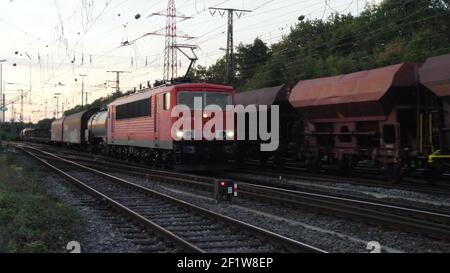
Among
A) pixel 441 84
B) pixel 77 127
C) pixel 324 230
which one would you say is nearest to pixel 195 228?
pixel 324 230

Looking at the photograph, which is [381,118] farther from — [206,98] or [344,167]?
[206,98]

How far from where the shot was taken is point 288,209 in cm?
1212

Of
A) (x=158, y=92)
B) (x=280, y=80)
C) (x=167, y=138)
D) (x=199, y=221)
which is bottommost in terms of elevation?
(x=199, y=221)

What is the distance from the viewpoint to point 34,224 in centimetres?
886

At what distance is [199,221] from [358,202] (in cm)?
364

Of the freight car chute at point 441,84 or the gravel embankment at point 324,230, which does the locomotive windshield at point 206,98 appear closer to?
the gravel embankment at point 324,230

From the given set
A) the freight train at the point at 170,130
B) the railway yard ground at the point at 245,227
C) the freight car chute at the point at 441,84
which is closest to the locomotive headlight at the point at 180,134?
the freight train at the point at 170,130

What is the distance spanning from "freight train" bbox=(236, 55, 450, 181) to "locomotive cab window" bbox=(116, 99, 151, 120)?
6.02 m

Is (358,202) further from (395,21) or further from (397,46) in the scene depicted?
(395,21)

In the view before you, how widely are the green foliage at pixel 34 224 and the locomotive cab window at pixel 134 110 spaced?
1137 centimetres

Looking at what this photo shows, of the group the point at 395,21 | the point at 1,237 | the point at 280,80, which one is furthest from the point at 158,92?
the point at 395,21

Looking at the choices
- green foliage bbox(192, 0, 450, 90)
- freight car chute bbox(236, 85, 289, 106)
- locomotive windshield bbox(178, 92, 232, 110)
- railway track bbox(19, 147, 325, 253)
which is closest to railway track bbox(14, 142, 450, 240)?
railway track bbox(19, 147, 325, 253)

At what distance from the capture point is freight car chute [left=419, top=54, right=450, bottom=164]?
14.6 m

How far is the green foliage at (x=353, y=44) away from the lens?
40.8 m
